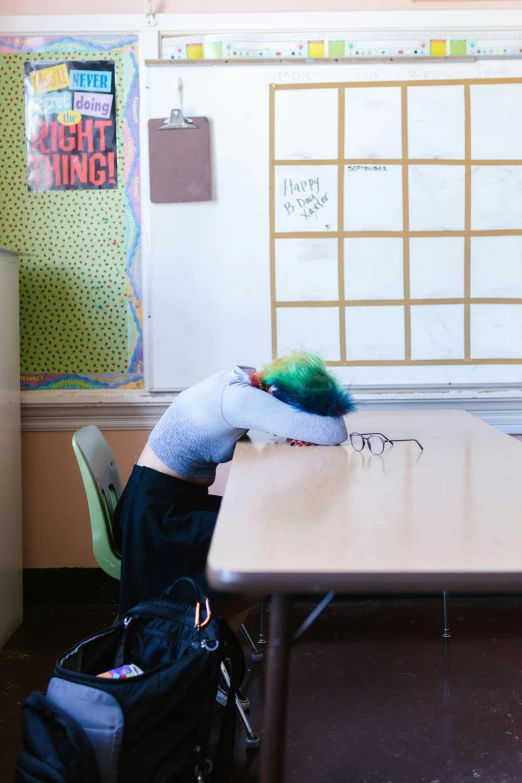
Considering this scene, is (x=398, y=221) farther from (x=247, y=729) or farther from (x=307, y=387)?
(x=247, y=729)

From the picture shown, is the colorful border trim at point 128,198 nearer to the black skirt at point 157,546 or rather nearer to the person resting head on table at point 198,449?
the person resting head on table at point 198,449

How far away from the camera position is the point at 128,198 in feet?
9.36

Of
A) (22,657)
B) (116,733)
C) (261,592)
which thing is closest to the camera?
(261,592)

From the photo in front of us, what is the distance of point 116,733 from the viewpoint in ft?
4.48

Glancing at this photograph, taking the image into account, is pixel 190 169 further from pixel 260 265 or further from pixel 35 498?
pixel 35 498

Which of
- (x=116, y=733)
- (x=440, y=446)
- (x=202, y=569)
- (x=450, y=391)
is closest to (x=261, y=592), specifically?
(x=116, y=733)

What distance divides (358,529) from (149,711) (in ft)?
1.91

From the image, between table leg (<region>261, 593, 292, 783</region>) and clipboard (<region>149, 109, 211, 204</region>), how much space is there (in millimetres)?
2038

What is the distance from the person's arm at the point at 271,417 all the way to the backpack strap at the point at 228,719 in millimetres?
520

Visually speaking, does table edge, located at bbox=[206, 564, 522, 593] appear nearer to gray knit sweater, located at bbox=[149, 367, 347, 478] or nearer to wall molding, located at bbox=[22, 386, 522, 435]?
gray knit sweater, located at bbox=[149, 367, 347, 478]

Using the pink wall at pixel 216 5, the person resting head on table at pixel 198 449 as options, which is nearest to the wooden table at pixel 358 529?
the person resting head on table at pixel 198 449

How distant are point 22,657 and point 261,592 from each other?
1870mm

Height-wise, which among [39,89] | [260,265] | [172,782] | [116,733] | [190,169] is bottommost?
[172,782]

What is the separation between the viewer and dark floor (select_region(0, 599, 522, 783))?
191 centimetres
